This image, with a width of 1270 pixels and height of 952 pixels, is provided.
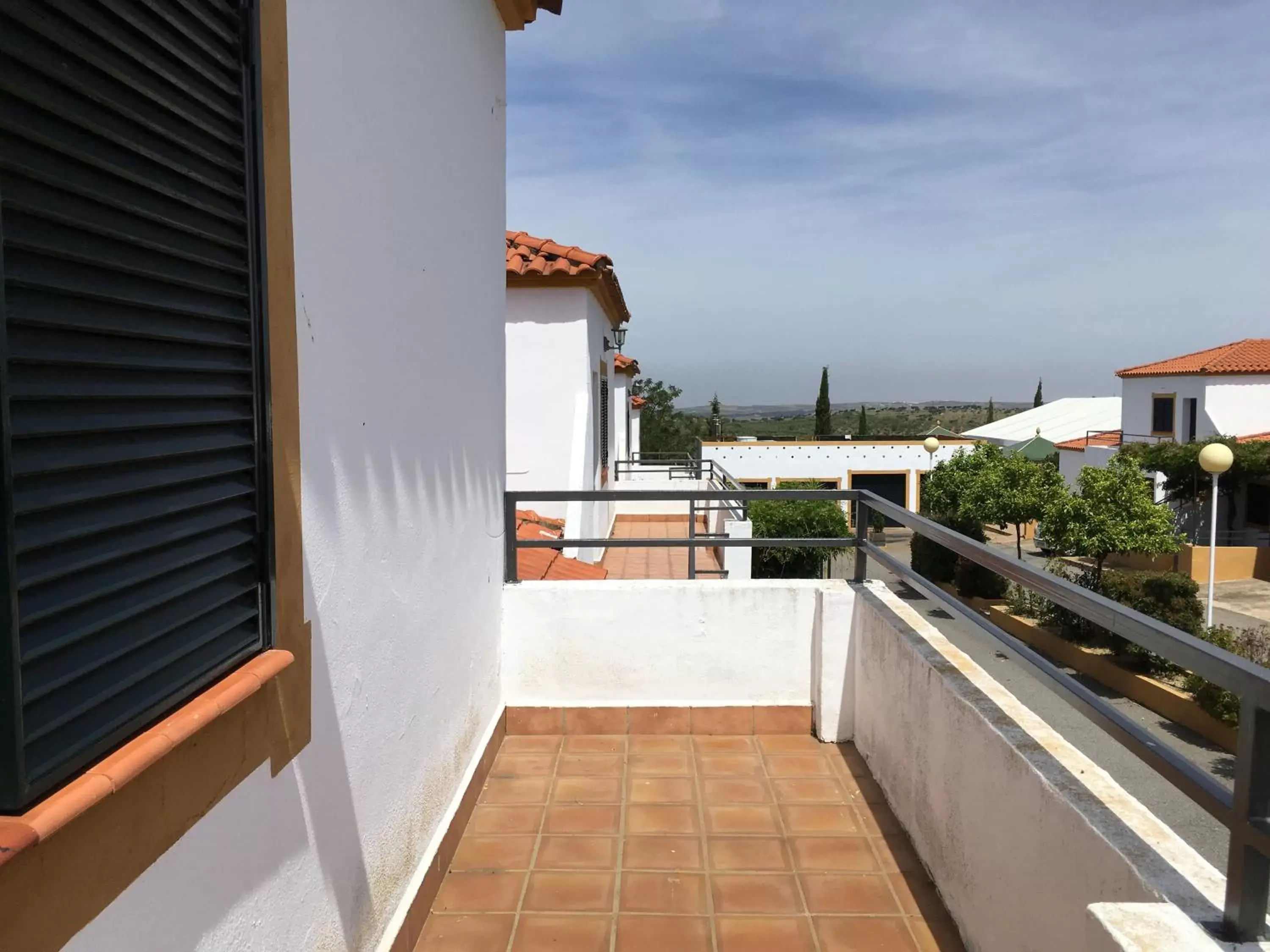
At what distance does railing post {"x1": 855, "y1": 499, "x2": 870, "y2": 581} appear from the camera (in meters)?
4.09

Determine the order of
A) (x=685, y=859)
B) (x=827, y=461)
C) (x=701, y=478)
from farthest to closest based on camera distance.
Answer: (x=827, y=461) → (x=701, y=478) → (x=685, y=859)

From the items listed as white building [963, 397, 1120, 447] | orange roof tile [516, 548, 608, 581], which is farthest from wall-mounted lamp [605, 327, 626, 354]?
white building [963, 397, 1120, 447]

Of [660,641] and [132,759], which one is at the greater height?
[132,759]

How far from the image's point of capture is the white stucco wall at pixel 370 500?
5.30 ft

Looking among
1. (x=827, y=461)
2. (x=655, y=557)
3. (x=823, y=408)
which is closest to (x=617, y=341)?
(x=655, y=557)

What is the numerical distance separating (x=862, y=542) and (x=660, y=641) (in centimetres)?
113

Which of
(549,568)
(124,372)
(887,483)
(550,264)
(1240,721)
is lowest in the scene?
(887,483)

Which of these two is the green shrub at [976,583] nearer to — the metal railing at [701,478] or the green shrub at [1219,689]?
the metal railing at [701,478]

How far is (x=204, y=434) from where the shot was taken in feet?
4.56

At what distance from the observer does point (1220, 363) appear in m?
26.7

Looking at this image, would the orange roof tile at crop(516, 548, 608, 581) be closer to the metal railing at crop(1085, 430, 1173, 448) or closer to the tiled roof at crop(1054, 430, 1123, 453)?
the metal railing at crop(1085, 430, 1173, 448)

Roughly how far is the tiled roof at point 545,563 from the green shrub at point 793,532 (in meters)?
9.69

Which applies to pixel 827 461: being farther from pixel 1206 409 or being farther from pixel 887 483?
pixel 1206 409

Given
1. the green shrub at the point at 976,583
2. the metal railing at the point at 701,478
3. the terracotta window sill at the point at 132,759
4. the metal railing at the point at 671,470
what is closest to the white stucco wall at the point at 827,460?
the green shrub at the point at 976,583
